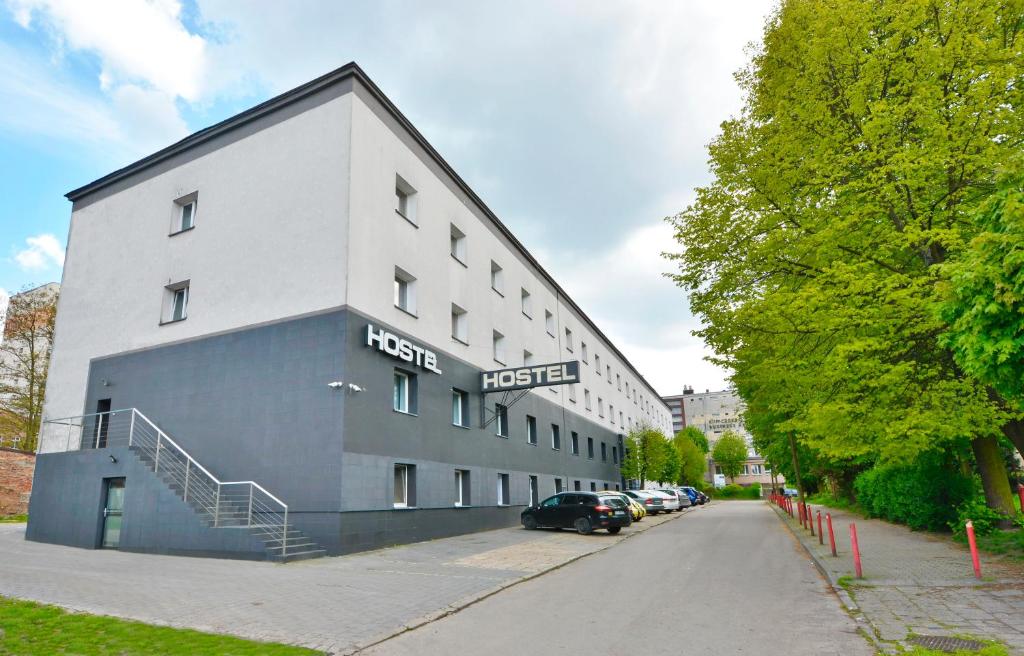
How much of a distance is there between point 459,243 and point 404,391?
→ 7.55m

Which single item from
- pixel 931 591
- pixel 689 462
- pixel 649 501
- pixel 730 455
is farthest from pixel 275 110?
pixel 730 455

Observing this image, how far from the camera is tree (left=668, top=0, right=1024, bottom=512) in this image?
1048cm

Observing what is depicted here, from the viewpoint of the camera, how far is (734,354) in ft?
48.8

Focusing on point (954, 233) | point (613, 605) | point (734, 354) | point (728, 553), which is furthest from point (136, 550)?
point (954, 233)

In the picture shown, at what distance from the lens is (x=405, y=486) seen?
56.7ft

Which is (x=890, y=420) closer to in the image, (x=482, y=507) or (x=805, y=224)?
(x=805, y=224)

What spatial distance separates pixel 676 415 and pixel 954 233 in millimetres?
152182

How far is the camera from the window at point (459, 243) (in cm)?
2312

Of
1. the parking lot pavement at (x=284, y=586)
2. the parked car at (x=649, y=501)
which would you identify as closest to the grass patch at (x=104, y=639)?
the parking lot pavement at (x=284, y=586)

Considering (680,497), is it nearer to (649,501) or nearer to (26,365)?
(649,501)

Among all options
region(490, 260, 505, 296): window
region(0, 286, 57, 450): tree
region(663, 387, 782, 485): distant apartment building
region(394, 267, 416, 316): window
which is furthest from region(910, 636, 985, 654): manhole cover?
region(663, 387, 782, 485): distant apartment building

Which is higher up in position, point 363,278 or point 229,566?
point 363,278

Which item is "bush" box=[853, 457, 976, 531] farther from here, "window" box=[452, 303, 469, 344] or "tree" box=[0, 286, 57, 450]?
"tree" box=[0, 286, 57, 450]

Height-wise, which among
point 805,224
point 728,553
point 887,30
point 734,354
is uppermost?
point 887,30
